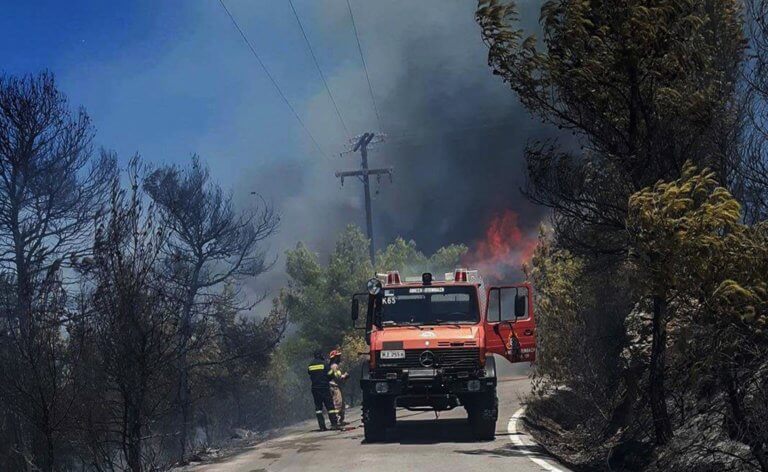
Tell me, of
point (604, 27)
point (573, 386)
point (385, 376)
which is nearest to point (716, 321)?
point (604, 27)

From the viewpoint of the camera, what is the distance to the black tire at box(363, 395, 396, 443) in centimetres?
1342

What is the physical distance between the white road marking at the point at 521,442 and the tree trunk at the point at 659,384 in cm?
137

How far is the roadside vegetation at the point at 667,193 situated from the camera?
22.6 feet

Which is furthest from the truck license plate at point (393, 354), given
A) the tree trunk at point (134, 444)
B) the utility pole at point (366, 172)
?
the utility pole at point (366, 172)

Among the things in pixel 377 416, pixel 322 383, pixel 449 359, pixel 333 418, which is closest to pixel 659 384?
pixel 449 359

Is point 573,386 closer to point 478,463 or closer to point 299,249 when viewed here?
point 478,463

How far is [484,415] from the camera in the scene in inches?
514

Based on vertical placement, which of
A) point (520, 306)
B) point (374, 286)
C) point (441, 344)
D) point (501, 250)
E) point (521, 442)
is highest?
point (501, 250)

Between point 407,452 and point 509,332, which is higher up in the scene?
point 509,332

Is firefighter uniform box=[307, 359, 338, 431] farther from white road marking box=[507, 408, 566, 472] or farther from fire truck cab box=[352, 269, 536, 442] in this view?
white road marking box=[507, 408, 566, 472]

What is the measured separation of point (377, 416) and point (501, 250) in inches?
1373

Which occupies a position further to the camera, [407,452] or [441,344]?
[441,344]

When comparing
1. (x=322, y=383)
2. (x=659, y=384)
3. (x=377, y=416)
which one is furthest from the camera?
(x=322, y=383)

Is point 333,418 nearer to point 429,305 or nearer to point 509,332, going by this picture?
point 429,305
